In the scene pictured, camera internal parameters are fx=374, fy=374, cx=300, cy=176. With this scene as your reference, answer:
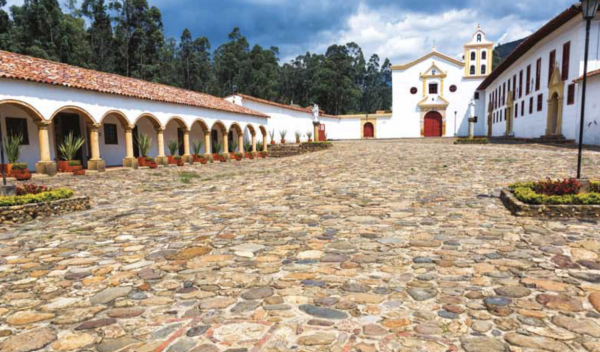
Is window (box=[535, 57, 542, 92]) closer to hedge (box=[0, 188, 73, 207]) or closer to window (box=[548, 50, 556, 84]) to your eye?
window (box=[548, 50, 556, 84])

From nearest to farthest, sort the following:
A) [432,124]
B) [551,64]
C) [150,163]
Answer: [150,163] → [551,64] → [432,124]

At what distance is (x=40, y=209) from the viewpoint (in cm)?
685

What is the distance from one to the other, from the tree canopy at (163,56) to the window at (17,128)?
68.0ft

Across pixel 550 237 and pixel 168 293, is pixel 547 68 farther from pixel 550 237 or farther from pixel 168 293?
pixel 168 293

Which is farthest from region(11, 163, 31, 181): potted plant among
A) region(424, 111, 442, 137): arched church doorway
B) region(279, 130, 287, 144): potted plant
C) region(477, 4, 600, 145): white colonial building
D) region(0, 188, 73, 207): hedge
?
region(424, 111, 442, 137): arched church doorway

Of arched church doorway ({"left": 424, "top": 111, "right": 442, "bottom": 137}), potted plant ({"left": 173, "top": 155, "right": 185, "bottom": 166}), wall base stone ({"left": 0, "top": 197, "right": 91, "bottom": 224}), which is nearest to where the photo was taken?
wall base stone ({"left": 0, "top": 197, "right": 91, "bottom": 224})

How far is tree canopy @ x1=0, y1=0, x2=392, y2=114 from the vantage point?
1314 inches

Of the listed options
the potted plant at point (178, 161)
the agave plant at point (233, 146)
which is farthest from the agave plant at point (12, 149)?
the agave plant at point (233, 146)

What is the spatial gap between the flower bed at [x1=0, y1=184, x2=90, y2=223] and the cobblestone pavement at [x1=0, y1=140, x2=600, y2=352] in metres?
0.49

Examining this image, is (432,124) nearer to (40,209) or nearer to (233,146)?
(233,146)

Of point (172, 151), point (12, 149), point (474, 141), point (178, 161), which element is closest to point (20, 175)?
point (12, 149)

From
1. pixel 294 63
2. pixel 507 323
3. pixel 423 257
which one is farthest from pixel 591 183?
pixel 294 63

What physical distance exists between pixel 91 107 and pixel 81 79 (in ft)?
4.55

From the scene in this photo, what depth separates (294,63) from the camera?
79.4 metres
